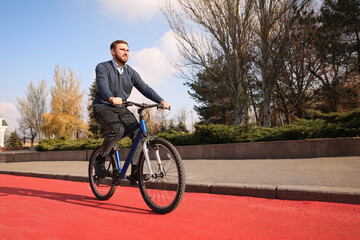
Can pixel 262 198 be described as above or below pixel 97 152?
below

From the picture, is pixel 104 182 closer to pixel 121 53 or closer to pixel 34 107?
pixel 121 53

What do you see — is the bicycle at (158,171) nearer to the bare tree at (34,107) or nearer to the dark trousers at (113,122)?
the dark trousers at (113,122)

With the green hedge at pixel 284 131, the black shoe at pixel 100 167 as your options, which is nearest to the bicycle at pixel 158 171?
the black shoe at pixel 100 167

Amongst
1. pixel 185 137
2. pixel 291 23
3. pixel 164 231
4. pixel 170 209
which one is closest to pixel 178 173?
pixel 170 209

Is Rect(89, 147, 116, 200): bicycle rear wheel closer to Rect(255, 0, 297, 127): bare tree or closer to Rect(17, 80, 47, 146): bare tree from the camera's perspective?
Rect(255, 0, 297, 127): bare tree

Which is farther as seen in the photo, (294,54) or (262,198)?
(294,54)

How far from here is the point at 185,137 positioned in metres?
11.3

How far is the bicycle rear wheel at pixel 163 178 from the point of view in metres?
3.27

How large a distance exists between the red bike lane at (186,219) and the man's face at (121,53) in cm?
207

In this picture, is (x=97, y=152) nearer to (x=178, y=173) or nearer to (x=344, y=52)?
(x=178, y=173)

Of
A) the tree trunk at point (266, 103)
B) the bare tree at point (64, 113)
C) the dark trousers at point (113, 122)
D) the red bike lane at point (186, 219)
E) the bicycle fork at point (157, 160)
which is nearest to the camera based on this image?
the red bike lane at point (186, 219)

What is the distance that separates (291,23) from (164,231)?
16.9m

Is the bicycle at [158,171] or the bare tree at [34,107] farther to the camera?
the bare tree at [34,107]

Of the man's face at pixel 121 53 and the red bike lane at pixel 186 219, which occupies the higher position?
the man's face at pixel 121 53
